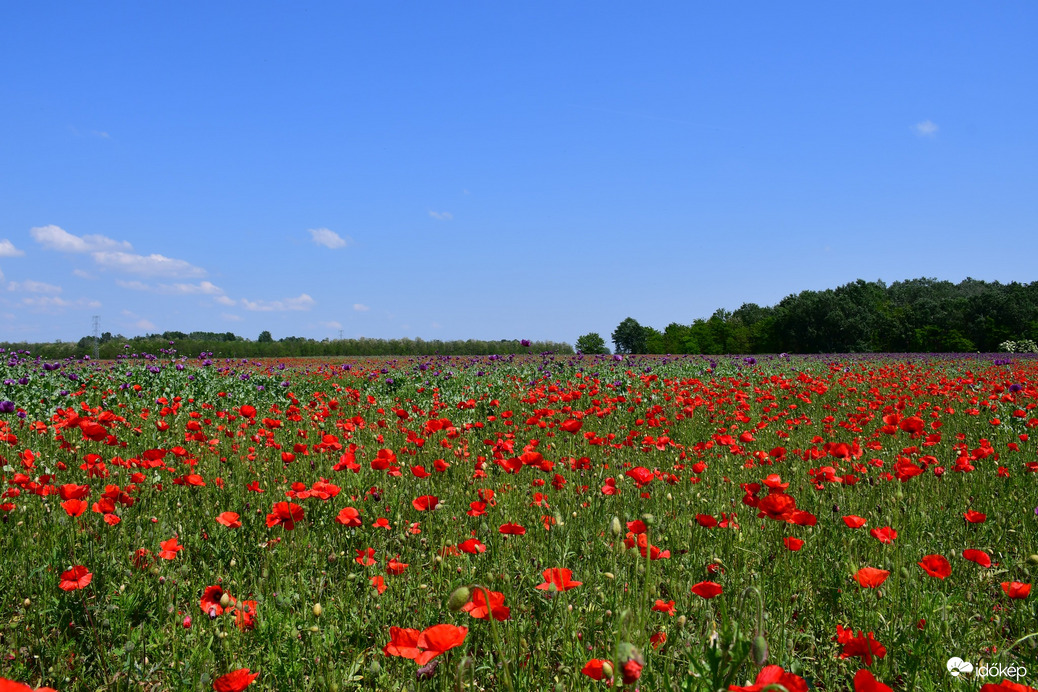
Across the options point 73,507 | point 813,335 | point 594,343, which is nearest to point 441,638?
point 73,507

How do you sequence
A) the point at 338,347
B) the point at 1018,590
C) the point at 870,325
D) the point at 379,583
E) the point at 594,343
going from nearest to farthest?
1. the point at 1018,590
2. the point at 379,583
3. the point at 594,343
4. the point at 338,347
5. the point at 870,325

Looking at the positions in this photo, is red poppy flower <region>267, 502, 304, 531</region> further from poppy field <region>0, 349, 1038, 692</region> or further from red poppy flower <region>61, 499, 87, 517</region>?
red poppy flower <region>61, 499, 87, 517</region>

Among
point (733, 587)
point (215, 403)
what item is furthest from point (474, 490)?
point (215, 403)

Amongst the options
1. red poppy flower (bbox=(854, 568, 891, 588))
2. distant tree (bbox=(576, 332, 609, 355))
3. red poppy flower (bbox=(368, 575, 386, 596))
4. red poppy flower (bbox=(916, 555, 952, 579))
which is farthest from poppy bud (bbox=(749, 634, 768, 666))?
distant tree (bbox=(576, 332, 609, 355))

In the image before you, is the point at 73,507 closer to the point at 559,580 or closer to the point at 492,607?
the point at 492,607

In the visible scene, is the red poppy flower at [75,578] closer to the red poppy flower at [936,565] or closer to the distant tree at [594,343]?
the red poppy flower at [936,565]

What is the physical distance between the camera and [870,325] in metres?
57.5

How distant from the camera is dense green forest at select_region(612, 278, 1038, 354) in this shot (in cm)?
4772

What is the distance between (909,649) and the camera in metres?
2.12

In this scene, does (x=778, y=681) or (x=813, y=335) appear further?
(x=813, y=335)

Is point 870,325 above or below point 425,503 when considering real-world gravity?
above

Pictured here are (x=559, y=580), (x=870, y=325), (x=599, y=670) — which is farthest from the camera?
(x=870, y=325)

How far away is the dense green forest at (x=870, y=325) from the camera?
157ft

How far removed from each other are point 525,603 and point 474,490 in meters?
1.35
